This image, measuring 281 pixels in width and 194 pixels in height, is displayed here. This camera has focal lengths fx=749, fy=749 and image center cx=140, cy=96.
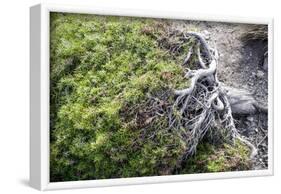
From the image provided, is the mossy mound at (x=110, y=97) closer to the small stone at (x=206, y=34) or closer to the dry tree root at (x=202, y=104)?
the dry tree root at (x=202, y=104)

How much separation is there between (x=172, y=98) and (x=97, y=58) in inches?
36.6

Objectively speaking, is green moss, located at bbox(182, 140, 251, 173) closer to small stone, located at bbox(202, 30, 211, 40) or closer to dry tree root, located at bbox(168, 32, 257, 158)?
dry tree root, located at bbox(168, 32, 257, 158)

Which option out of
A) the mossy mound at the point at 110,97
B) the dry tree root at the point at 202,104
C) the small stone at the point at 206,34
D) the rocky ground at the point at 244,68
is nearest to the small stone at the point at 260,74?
the rocky ground at the point at 244,68

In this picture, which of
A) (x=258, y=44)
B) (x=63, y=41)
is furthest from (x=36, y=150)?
(x=258, y=44)

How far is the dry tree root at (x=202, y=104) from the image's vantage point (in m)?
7.96

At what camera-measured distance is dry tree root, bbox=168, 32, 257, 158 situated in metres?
7.96

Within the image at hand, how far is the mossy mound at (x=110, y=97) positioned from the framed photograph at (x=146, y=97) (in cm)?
1

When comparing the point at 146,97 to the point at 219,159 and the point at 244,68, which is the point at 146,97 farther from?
the point at 244,68

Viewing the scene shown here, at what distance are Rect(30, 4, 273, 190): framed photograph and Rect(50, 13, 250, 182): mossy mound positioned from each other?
10 millimetres

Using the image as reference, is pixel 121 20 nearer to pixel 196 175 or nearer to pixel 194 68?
pixel 194 68

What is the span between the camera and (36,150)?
7309mm

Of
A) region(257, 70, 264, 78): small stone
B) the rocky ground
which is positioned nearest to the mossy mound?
the rocky ground

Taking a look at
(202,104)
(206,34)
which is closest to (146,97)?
(202,104)

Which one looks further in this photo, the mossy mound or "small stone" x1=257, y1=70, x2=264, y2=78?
"small stone" x1=257, y1=70, x2=264, y2=78
